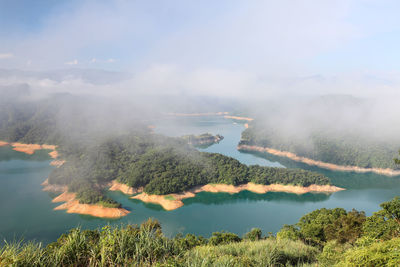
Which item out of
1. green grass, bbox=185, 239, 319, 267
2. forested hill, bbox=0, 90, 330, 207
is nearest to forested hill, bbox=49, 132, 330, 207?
forested hill, bbox=0, 90, 330, 207

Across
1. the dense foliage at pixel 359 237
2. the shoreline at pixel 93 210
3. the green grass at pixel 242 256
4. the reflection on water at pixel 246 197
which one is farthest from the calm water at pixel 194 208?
the green grass at pixel 242 256

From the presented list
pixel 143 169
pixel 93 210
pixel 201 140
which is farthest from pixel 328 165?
pixel 93 210

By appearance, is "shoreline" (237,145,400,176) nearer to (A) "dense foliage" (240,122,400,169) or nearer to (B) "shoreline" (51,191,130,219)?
(A) "dense foliage" (240,122,400,169)

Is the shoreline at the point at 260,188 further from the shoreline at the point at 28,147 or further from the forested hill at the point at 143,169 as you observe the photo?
the shoreline at the point at 28,147

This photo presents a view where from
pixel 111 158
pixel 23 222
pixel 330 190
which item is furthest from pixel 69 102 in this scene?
pixel 330 190

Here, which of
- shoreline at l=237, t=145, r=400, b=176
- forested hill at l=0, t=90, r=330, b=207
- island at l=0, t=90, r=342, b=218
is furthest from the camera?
shoreline at l=237, t=145, r=400, b=176

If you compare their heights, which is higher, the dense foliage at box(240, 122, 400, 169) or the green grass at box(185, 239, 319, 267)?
the green grass at box(185, 239, 319, 267)

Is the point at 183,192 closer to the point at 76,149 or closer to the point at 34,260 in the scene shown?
the point at 76,149
